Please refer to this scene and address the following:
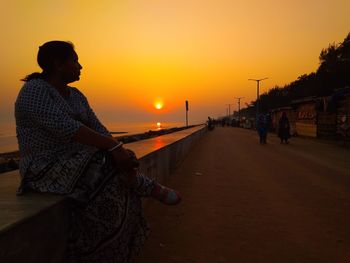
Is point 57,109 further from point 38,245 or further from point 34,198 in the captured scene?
point 38,245

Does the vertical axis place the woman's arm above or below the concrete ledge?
above

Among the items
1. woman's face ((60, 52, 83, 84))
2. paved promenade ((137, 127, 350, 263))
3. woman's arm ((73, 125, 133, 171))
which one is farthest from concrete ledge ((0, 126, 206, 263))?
paved promenade ((137, 127, 350, 263))

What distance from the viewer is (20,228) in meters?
1.85

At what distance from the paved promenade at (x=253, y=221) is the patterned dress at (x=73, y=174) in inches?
49.6

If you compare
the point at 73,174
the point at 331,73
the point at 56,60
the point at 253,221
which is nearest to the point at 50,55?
the point at 56,60

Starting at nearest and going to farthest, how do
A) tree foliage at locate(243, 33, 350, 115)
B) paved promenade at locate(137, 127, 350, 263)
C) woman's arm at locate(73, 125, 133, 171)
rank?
1. woman's arm at locate(73, 125, 133, 171)
2. paved promenade at locate(137, 127, 350, 263)
3. tree foliage at locate(243, 33, 350, 115)

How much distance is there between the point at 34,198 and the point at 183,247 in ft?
6.67

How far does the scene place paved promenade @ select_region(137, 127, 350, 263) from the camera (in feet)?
12.0

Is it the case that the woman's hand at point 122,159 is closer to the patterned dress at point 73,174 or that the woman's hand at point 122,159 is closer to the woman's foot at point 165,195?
the patterned dress at point 73,174

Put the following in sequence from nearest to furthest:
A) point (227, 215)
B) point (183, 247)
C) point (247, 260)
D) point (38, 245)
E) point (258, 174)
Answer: point (38, 245), point (247, 260), point (183, 247), point (227, 215), point (258, 174)

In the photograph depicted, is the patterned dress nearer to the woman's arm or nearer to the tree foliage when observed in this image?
the woman's arm

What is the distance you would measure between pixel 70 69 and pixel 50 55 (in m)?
0.17

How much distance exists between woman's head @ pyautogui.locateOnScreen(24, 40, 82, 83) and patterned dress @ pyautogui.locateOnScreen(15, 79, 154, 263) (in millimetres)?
184

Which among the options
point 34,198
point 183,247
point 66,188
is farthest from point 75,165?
point 183,247
